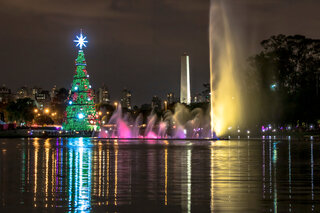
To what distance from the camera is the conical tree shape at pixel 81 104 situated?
113 metres

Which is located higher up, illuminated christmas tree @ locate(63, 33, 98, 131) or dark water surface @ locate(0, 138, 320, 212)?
illuminated christmas tree @ locate(63, 33, 98, 131)

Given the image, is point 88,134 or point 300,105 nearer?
point 300,105

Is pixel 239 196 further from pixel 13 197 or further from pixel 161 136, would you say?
pixel 161 136

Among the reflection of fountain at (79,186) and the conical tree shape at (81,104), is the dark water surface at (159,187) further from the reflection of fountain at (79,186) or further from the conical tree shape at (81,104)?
the conical tree shape at (81,104)

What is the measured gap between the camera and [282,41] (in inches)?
4247

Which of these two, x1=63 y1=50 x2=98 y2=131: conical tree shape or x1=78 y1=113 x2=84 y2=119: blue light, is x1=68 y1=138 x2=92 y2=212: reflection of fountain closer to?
x1=63 y1=50 x2=98 y2=131: conical tree shape

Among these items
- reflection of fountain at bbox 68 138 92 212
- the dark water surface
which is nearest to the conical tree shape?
the dark water surface

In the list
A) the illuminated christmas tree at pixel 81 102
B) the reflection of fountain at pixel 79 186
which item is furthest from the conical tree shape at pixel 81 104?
the reflection of fountain at pixel 79 186

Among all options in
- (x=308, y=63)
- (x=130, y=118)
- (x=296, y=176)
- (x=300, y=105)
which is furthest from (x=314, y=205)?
(x=130, y=118)

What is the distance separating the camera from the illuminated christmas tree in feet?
372

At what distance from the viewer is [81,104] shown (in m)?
114

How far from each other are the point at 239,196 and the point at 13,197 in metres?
6.49

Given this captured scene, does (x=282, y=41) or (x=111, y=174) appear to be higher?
(x=282, y=41)

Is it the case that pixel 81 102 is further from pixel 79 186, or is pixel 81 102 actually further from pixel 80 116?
pixel 79 186
